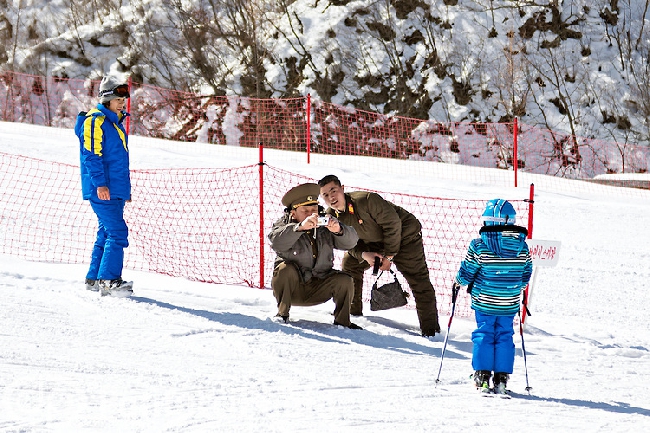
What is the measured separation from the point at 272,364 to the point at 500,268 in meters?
1.58

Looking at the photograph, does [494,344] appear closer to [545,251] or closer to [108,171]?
[545,251]

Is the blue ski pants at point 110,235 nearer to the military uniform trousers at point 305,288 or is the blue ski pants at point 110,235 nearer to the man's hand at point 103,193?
the man's hand at point 103,193

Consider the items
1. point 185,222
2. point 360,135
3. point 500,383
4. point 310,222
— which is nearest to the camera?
point 500,383

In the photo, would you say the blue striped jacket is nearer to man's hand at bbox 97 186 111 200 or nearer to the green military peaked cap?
the green military peaked cap

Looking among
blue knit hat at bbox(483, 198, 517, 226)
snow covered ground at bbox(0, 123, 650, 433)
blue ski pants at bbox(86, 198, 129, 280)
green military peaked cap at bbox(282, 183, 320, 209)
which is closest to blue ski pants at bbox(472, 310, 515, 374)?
snow covered ground at bbox(0, 123, 650, 433)

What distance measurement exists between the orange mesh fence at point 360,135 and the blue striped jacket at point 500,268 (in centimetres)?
1427

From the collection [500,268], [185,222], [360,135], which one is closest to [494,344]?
[500,268]

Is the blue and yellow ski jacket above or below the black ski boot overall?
above

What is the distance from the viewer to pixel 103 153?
21.7ft

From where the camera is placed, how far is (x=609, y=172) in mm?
20219

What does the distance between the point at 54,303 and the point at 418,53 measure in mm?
19406

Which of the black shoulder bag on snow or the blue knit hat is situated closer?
the blue knit hat

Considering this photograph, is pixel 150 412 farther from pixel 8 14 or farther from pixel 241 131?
pixel 8 14

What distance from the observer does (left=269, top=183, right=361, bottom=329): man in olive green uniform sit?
6.17 m
